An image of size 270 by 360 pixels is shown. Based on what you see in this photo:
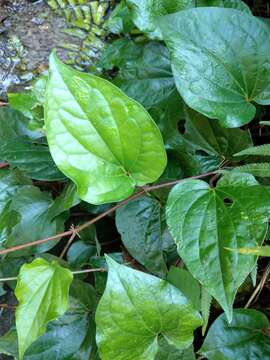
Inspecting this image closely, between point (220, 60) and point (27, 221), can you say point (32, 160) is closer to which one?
point (27, 221)

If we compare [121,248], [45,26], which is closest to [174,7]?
[45,26]

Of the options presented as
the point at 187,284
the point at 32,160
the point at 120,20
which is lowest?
the point at 187,284

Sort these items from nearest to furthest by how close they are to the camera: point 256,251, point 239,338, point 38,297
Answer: point 256,251 → point 38,297 → point 239,338

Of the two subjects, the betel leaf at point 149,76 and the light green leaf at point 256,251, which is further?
the betel leaf at point 149,76

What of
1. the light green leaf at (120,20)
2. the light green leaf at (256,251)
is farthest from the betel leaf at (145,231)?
the light green leaf at (120,20)

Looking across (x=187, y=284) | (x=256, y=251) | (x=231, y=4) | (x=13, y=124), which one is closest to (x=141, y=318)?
(x=187, y=284)

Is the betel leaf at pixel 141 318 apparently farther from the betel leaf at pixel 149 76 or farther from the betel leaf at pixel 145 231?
the betel leaf at pixel 149 76

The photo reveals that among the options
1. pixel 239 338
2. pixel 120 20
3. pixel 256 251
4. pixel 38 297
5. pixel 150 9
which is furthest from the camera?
pixel 120 20
